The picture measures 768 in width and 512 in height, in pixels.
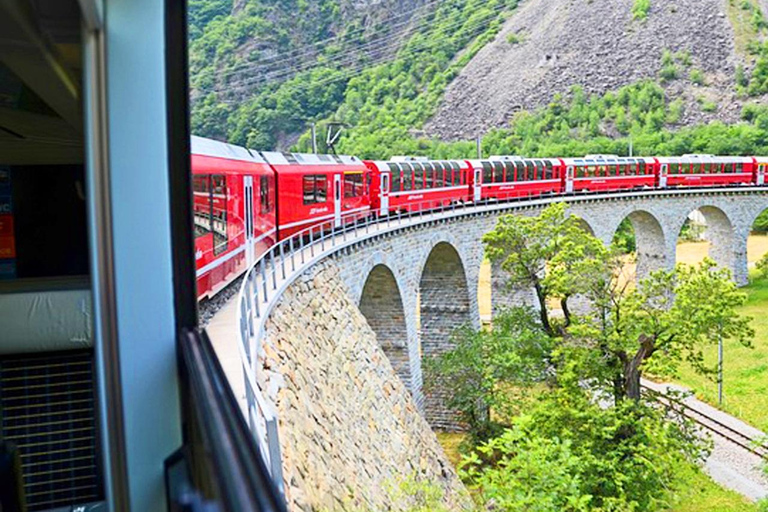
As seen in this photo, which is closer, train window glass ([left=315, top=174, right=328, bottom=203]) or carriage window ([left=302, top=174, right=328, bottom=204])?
carriage window ([left=302, top=174, right=328, bottom=204])

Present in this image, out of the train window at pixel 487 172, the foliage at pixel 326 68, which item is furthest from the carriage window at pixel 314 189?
the train window at pixel 487 172

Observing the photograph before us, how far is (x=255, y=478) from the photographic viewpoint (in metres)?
0.91

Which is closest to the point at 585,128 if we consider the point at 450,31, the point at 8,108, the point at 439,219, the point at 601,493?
the point at 450,31

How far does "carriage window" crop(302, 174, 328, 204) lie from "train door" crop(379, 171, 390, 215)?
11.1 ft

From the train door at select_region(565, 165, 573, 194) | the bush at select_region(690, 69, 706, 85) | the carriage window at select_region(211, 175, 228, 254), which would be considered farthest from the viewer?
the bush at select_region(690, 69, 706, 85)

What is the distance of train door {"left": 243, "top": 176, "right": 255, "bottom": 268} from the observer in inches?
381

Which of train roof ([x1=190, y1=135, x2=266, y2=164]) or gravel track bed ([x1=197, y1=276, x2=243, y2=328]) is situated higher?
train roof ([x1=190, y1=135, x2=266, y2=164])

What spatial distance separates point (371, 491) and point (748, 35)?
5584 centimetres

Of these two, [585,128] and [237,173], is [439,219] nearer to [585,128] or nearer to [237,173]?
[237,173]

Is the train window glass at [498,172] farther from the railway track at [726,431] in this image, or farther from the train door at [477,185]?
the railway track at [726,431]

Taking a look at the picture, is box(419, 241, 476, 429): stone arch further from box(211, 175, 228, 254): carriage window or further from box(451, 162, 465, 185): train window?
box(211, 175, 228, 254): carriage window

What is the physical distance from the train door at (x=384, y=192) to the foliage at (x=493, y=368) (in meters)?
3.37

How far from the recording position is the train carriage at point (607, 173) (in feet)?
87.4

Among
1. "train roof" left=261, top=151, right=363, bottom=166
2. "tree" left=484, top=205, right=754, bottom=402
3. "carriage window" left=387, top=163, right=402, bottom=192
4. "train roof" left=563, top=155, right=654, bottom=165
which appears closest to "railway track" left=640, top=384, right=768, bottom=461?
"tree" left=484, top=205, right=754, bottom=402
